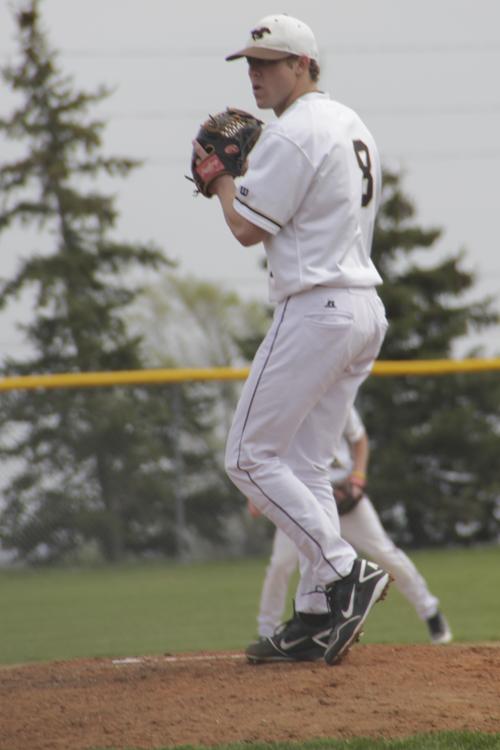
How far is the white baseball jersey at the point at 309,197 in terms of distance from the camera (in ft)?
17.0

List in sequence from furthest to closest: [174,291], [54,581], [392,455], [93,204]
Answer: [174,291] < [93,204] < [392,455] < [54,581]

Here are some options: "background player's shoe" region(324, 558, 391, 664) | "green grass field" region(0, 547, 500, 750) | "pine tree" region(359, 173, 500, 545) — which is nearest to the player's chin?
"background player's shoe" region(324, 558, 391, 664)

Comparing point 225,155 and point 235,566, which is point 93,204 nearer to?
point 235,566

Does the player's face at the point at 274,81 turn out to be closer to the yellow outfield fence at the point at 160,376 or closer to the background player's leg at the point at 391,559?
the background player's leg at the point at 391,559

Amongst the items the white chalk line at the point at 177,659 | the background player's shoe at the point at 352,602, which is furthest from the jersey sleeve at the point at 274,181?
the white chalk line at the point at 177,659

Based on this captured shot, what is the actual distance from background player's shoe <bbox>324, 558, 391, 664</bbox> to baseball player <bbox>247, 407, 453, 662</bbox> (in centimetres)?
268

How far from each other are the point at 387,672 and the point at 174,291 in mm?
28423

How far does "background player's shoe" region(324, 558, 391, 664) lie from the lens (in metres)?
5.32

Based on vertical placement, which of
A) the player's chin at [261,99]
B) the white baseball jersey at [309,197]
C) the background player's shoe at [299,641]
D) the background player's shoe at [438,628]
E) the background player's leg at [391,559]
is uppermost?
the player's chin at [261,99]

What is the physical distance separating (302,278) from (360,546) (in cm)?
376

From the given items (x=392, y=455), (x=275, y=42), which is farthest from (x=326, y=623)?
(x=392, y=455)

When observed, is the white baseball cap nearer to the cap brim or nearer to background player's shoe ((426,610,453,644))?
the cap brim

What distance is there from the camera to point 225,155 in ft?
17.9

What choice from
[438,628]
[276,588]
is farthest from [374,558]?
[276,588]
